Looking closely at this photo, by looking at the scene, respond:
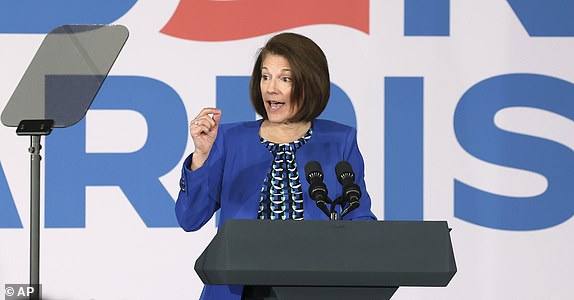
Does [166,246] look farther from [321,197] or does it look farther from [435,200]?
[321,197]

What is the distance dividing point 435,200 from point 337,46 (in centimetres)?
76

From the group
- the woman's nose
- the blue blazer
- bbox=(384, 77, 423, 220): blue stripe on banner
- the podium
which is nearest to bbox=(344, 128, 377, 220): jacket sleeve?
the blue blazer

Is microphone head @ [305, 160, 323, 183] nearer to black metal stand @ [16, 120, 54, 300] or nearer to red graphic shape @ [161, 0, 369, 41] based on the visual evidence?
black metal stand @ [16, 120, 54, 300]

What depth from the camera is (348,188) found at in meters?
2.12

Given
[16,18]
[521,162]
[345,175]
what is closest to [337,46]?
[521,162]

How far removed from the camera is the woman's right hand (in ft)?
7.84

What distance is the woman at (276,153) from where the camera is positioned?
8.28 feet

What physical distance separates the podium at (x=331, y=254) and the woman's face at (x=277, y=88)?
69 centimetres

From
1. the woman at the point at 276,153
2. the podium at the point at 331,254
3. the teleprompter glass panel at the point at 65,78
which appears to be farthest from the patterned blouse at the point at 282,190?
the teleprompter glass panel at the point at 65,78

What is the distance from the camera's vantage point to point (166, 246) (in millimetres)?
4289

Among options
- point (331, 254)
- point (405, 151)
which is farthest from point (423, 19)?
point (331, 254)

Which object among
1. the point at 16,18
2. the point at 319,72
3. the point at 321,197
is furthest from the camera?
the point at 16,18

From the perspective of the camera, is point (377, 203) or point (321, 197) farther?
point (377, 203)

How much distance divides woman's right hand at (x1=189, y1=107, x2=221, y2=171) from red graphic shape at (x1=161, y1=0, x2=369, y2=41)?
1881 millimetres
